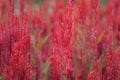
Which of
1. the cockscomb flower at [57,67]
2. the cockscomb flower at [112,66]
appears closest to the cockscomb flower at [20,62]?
the cockscomb flower at [57,67]

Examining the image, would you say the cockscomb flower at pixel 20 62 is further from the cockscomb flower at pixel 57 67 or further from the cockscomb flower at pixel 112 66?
the cockscomb flower at pixel 112 66

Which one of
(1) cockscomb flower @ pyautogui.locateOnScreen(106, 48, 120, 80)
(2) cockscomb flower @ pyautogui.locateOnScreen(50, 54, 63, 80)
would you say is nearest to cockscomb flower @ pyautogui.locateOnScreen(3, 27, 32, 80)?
(2) cockscomb flower @ pyautogui.locateOnScreen(50, 54, 63, 80)

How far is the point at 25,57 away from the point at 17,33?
211mm

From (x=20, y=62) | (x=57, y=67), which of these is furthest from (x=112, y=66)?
(x=20, y=62)

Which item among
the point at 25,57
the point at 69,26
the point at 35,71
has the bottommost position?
the point at 35,71

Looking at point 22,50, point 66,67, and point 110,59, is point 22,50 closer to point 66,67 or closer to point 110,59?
point 66,67

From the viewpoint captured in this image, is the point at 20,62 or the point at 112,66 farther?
the point at 112,66

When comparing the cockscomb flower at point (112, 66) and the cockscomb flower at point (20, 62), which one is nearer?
the cockscomb flower at point (20, 62)

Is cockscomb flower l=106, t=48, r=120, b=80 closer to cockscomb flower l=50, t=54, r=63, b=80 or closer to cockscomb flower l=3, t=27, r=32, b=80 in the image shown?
cockscomb flower l=50, t=54, r=63, b=80

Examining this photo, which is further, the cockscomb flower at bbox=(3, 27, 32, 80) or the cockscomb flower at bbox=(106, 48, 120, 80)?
the cockscomb flower at bbox=(106, 48, 120, 80)

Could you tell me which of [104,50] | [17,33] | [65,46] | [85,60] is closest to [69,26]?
[65,46]

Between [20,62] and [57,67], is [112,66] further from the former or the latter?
[20,62]

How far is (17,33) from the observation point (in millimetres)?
1552

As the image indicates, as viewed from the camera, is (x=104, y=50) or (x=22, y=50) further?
(x=104, y=50)
